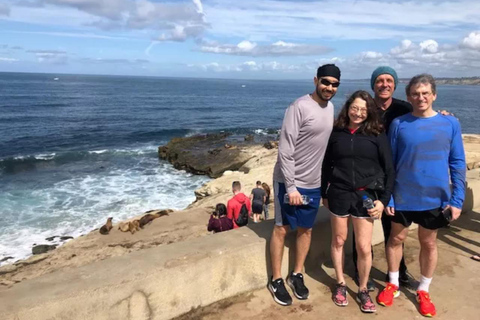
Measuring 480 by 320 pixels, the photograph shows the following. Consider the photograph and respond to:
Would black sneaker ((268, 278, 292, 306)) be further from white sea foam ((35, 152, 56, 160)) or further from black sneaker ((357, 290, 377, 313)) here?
white sea foam ((35, 152, 56, 160))

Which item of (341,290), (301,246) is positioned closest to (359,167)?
(301,246)

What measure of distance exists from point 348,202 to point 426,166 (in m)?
0.72

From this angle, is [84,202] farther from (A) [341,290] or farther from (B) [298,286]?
(A) [341,290]

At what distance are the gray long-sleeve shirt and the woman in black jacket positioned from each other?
5.1 inches

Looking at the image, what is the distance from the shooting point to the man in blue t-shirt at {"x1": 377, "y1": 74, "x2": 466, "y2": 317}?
10.8 feet

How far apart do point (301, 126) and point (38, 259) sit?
32.7 ft

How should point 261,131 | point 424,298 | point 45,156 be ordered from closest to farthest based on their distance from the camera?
point 424,298, point 45,156, point 261,131

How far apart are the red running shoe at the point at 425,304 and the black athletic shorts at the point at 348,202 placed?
0.92 meters

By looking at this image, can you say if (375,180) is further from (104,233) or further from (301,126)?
(104,233)

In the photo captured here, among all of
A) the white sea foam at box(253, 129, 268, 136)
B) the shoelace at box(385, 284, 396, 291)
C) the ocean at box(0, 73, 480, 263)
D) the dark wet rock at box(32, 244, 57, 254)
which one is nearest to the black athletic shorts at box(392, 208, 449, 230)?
the shoelace at box(385, 284, 396, 291)

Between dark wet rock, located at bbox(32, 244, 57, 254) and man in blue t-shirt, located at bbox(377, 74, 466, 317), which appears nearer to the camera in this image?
man in blue t-shirt, located at bbox(377, 74, 466, 317)

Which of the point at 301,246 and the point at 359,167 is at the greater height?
the point at 359,167

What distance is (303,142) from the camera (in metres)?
3.39

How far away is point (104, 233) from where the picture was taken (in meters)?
12.4
